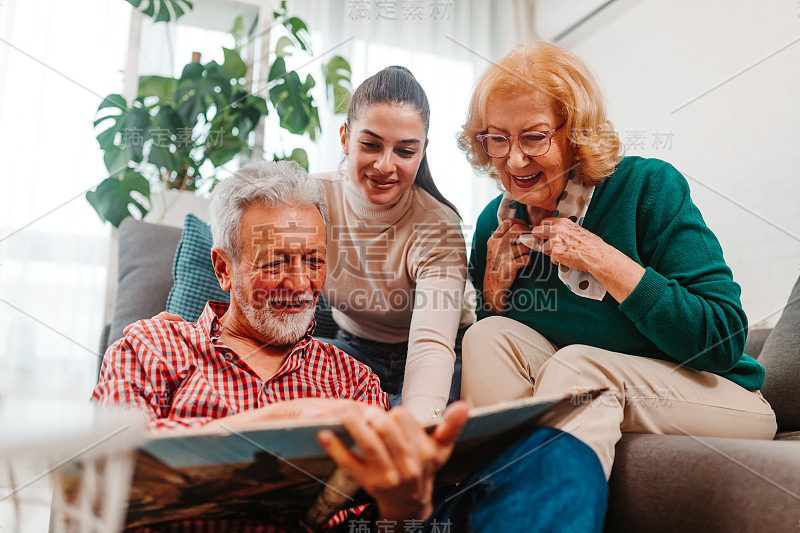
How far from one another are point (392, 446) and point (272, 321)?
1.81 feet

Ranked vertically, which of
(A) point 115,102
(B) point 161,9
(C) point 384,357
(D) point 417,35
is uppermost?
(D) point 417,35

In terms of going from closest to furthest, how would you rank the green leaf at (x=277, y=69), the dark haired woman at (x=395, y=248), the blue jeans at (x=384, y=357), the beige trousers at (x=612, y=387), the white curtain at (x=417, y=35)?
the beige trousers at (x=612, y=387) → the dark haired woman at (x=395, y=248) → the blue jeans at (x=384, y=357) → the green leaf at (x=277, y=69) → the white curtain at (x=417, y=35)

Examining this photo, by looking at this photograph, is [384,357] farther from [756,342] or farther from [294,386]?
[756,342]

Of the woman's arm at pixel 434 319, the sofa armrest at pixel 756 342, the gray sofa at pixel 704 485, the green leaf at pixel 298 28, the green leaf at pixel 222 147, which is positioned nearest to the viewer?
the gray sofa at pixel 704 485

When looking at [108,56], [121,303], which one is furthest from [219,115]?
[121,303]

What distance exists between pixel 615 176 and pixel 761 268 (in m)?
1.32

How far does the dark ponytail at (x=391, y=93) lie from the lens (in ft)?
4.13

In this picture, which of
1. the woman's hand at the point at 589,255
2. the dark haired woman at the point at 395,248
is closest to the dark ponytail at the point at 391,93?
the dark haired woman at the point at 395,248

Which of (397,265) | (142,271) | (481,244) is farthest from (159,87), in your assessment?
(481,244)

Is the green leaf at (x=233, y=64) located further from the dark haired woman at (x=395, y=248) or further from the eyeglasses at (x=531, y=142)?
the eyeglasses at (x=531, y=142)

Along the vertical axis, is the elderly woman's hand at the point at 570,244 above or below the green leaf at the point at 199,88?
below

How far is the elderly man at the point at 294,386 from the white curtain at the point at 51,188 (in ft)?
5.64

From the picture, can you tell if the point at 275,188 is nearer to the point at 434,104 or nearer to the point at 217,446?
the point at 434,104

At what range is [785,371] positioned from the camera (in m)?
1.35
